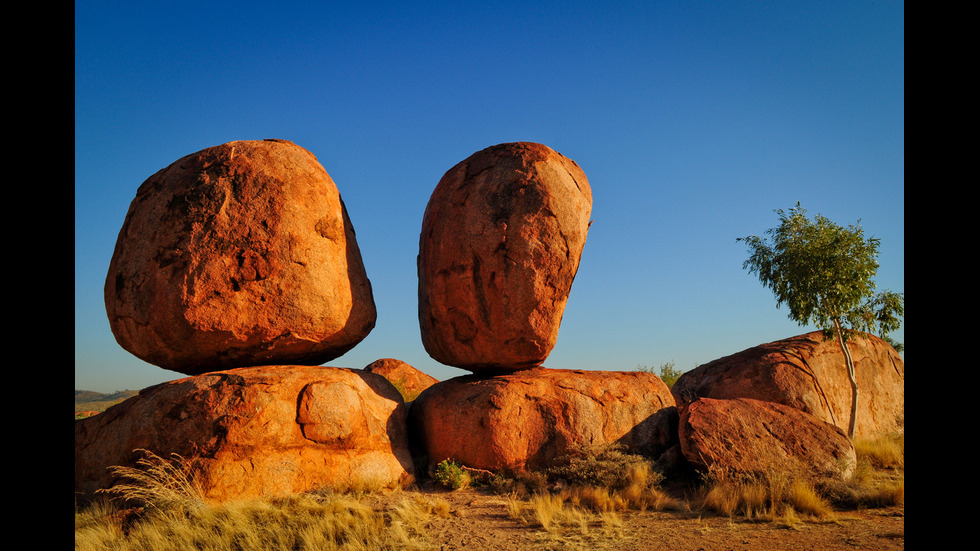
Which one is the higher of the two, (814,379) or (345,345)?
(345,345)

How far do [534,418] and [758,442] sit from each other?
300 centimetres

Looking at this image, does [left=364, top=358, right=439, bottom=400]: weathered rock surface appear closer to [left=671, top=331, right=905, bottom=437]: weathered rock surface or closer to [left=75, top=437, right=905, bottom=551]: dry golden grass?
[left=671, top=331, right=905, bottom=437]: weathered rock surface

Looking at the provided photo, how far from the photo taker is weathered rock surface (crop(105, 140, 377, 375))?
7281mm

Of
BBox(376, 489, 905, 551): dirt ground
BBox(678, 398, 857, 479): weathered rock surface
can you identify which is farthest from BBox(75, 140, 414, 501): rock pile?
BBox(678, 398, 857, 479): weathered rock surface

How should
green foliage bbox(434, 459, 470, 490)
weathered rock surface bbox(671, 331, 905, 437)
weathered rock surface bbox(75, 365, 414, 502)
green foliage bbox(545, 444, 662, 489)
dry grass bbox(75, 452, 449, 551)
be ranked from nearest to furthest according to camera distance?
dry grass bbox(75, 452, 449, 551)
weathered rock surface bbox(75, 365, 414, 502)
green foliage bbox(545, 444, 662, 489)
green foliage bbox(434, 459, 470, 490)
weathered rock surface bbox(671, 331, 905, 437)

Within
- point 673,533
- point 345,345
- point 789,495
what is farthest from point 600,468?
point 345,345

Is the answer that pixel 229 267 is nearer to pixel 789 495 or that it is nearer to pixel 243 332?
pixel 243 332

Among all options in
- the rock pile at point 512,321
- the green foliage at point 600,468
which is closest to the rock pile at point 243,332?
the rock pile at point 512,321

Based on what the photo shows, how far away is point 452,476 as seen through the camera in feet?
25.3

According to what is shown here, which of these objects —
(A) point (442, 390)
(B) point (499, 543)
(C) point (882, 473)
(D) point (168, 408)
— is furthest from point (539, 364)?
(C) point (882, 473)

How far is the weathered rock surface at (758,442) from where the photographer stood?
7551 millimetres

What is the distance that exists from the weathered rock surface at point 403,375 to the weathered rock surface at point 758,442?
11.2 m

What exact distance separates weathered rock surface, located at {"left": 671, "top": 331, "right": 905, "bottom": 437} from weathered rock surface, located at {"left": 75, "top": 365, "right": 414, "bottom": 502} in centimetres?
639

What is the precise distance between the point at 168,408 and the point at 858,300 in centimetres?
1310
